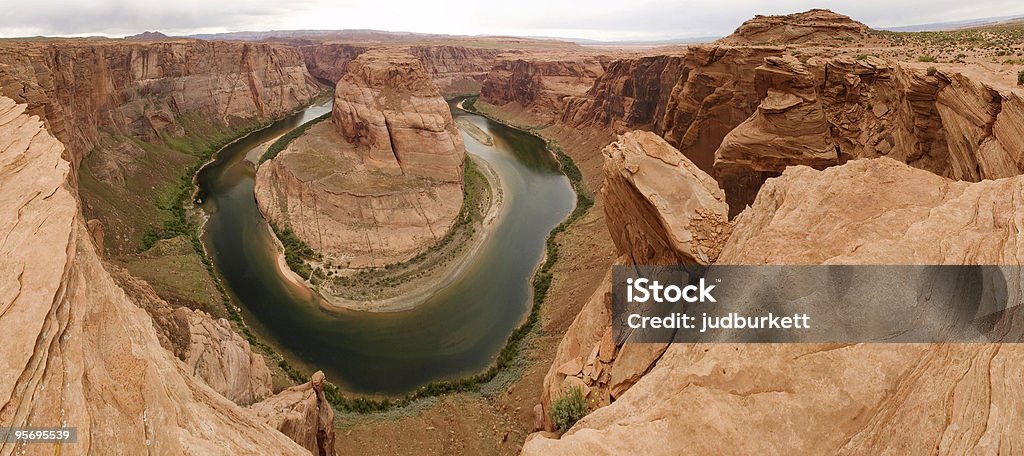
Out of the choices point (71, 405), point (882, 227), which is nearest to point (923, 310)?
point (882, 227)

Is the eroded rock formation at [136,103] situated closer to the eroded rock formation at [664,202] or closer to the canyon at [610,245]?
the canyon at [610,245]

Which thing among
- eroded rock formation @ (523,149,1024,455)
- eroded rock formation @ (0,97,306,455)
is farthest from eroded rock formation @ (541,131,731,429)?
eroded rock formation @ (0,97,306,455)

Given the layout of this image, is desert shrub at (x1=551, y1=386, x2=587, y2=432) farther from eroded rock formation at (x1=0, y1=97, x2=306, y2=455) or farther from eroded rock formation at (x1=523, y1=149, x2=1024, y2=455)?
eroded rock formation at (x1=0, y1=97, x2=306, y2=455)

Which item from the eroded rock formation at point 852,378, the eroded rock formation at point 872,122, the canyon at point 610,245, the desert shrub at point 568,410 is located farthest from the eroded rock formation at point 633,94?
the desert shrub at point 568,410

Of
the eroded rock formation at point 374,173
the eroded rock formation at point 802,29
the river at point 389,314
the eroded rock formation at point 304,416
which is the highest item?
the eroded rock formation at point 802,29

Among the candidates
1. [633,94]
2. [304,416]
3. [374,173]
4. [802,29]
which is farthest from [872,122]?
[633,94]

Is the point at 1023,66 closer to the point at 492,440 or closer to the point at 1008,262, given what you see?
the point at 1008,262

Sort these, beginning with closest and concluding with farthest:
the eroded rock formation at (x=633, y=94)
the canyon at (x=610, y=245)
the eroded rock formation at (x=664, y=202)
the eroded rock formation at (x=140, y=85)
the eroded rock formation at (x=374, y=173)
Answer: the canyon at (x=610, y=245) < the eroded rock formation at (x=664, y=202) < the eroded rock formation at (x=140, y=85) < the eroded rock formation at (x=374, y=173) < the eroded rock formation at (x=633, y=94)
